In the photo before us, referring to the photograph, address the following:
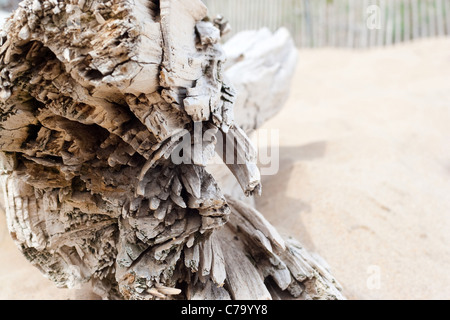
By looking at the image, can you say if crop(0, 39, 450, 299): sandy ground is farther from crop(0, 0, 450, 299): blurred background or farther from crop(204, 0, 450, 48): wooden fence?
crop(204, 0, 450, 48): wooden fence

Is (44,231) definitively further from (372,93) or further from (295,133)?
(372,93)

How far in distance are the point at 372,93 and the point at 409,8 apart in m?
2.63

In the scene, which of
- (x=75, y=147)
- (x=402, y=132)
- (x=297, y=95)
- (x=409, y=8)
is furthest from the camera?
(x=409, y=8)

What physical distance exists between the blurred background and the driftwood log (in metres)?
0.57

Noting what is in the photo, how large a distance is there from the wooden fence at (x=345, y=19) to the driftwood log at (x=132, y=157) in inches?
203

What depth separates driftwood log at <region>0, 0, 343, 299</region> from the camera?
3.33 ft

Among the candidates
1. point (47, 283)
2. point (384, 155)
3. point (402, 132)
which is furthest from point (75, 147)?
point (402, 132)

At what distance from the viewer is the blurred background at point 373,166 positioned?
2.04 meters
